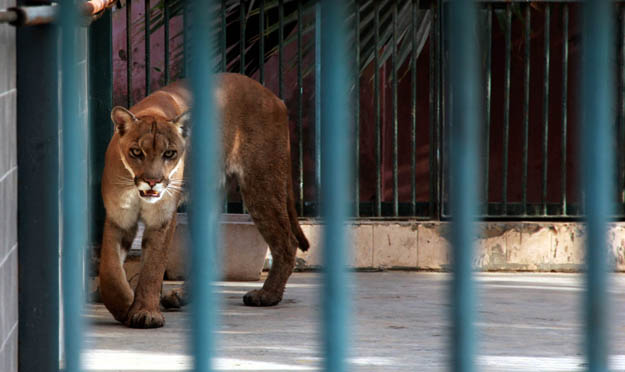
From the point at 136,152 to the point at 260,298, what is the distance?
107 cm

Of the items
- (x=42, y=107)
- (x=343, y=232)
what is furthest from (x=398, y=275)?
(x=343, y=232)

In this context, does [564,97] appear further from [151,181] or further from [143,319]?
[143,319]

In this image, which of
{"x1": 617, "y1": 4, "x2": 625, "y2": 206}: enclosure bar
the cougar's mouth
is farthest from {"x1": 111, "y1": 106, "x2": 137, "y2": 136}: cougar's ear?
{"x1": 617, "y1": 4, "x2": 625, "y2": 206}: enclosure bar

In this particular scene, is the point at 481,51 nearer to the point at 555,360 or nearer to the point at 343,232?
the point at 555,360

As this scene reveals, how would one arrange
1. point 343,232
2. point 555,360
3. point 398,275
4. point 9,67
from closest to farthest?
point 343,232 < point 9,67 < point 555,360 < point 398,275

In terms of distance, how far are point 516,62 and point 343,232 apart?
5988 mm

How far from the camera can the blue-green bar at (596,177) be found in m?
1.23

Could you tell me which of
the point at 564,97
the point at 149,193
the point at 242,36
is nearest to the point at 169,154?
the point at 149,193

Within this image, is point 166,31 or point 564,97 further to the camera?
point 564,97

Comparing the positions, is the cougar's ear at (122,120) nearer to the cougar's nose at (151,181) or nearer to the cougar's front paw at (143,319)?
the cougar's nose at (151,181)

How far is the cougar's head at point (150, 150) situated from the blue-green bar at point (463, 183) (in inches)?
138

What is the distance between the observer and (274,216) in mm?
5633

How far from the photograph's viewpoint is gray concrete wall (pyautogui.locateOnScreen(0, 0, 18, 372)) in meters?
2.44

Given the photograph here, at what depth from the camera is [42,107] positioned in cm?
184
